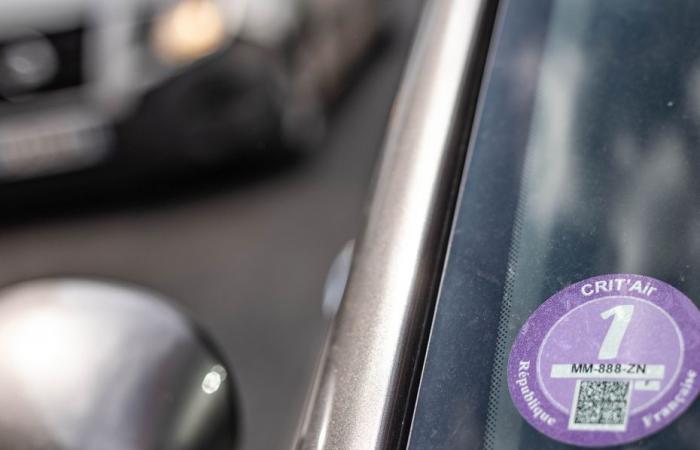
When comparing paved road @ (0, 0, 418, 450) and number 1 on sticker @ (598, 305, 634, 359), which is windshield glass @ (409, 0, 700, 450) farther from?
paved road @ (0, 0, 418, 450)

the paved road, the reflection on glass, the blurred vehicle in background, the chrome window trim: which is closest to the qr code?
the chrome window trim

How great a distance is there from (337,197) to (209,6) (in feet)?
3.57

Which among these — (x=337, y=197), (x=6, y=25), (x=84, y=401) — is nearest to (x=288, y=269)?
(x=337, y=197)

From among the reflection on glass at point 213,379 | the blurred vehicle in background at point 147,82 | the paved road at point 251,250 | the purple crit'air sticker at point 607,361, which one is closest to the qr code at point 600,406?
the purple crit'air sticker at point 607,361

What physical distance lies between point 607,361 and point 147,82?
4372 mm

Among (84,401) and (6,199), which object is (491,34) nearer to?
(84,401)

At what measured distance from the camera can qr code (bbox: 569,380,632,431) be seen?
1361mm

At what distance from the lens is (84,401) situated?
1.74 meters

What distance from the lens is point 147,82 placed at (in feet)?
18.1

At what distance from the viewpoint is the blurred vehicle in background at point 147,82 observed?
545 cm

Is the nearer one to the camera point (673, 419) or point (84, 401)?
point (673, 419)

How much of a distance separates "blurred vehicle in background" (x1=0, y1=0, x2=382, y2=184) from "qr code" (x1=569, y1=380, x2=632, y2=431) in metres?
4.33

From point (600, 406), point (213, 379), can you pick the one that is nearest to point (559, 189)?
point (600, 406)

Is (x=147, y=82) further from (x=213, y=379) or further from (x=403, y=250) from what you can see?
(x=403, y=250)
